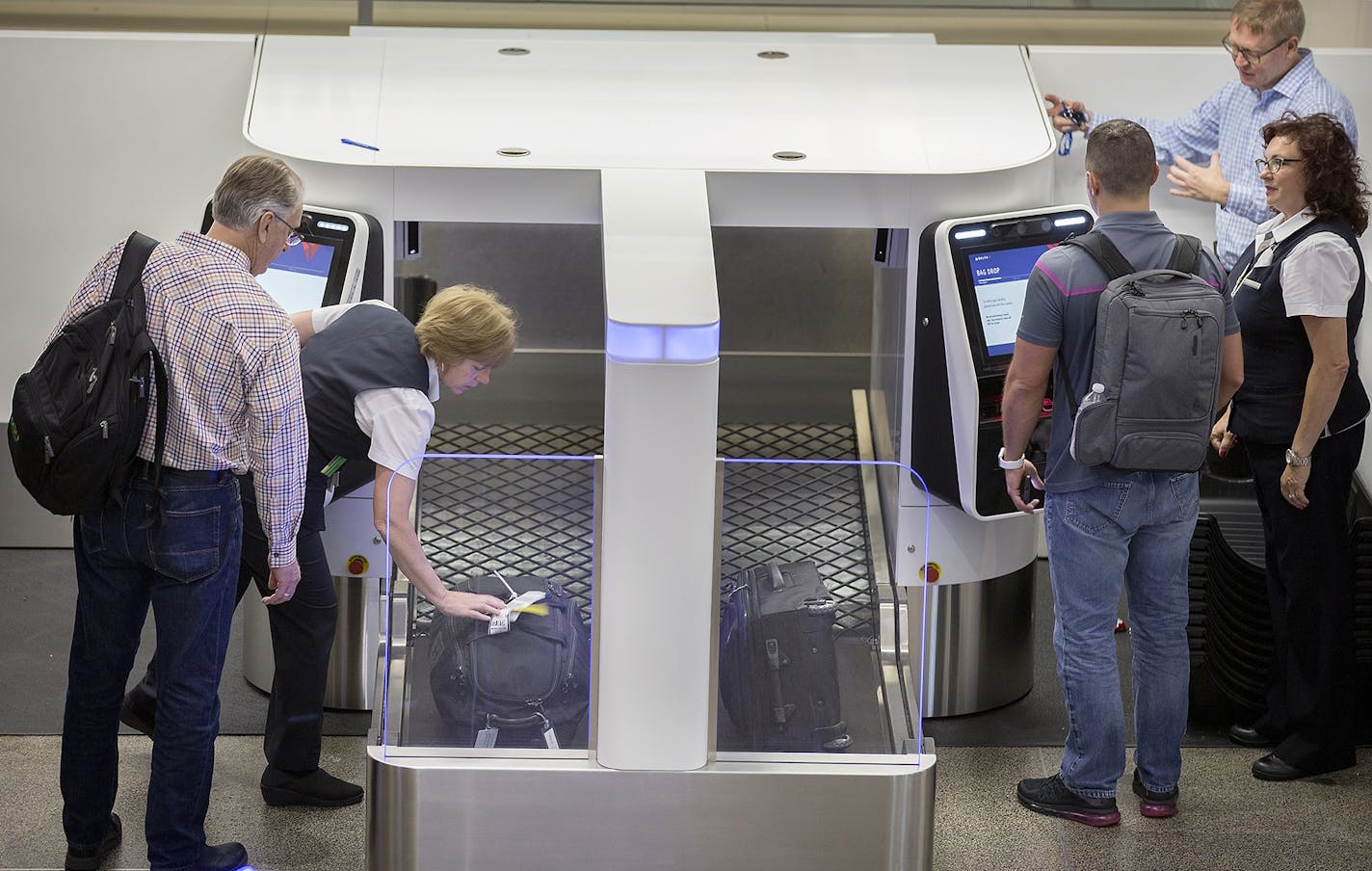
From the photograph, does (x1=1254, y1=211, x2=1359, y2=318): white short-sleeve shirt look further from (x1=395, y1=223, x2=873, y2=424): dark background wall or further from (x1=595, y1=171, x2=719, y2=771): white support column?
(x1=395, y1=223, x2=873, y2=424): dark background wall

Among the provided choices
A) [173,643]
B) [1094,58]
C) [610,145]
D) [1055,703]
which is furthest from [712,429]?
[1094,58]

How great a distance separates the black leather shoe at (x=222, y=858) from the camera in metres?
3.32

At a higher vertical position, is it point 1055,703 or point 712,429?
point 712,429

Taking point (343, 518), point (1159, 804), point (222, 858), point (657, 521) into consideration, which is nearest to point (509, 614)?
point (657, 521)

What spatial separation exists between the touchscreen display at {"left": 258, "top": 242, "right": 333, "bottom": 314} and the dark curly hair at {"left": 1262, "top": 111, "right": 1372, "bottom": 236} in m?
2.14

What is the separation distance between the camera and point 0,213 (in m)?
4.96

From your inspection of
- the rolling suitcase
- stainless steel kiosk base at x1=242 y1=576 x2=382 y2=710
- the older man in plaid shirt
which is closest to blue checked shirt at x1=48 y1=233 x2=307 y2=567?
the older man in plaid shirt

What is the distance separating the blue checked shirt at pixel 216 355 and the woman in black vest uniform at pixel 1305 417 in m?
2.13

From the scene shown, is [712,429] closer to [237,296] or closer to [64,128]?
[237,296]

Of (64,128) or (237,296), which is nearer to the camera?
(237,296)

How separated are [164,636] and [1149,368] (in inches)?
77.9

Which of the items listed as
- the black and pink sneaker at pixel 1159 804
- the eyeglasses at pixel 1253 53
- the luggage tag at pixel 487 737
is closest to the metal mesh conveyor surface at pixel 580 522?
the luggage tag at pixel 487 737

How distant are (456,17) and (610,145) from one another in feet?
4.40

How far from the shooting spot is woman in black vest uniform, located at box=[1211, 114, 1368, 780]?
3.59 m
